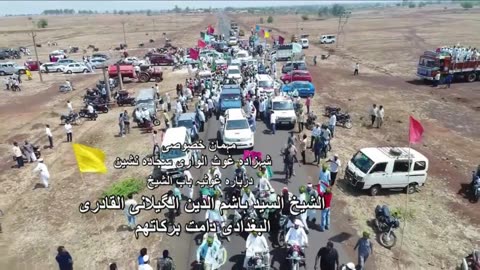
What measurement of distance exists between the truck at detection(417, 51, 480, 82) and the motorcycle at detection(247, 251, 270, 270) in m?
30.1

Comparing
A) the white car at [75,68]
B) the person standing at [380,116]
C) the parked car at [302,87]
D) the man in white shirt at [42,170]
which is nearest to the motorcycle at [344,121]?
the person standing at [380,116]

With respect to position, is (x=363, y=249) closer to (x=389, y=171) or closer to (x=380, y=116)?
(x=389, y=171)

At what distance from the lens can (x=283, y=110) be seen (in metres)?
22.8

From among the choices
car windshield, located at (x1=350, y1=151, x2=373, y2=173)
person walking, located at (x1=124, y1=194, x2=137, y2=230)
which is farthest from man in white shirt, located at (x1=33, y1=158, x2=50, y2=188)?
car windshield, located at (x1=350, y1=151, x2=373, y2=173)

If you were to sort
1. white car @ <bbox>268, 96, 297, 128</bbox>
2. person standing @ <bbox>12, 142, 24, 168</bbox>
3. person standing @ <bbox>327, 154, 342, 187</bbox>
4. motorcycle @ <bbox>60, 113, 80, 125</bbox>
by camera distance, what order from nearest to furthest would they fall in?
person standing @ <bbox>327, 154, 342, 187</bbox> < person standing @ <bbox>12, 142, 24, 168</bbox> < white car @ <bbox>268, 96, 297, 128</bbox> < motorcycle @ <bbox>60, 113, 80, 125</bbox>

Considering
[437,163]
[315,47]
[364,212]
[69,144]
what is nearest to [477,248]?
[364,212]

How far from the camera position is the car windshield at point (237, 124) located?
19.6 m

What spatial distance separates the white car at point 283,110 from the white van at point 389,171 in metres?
7.67

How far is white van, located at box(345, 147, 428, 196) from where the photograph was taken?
1467 centimetres

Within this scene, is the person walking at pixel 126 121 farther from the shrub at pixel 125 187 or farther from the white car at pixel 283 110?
the white car at pixel 283 110

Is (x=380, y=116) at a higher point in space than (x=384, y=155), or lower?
lower

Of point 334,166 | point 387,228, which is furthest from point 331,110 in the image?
point 387,228

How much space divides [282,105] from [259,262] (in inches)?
558

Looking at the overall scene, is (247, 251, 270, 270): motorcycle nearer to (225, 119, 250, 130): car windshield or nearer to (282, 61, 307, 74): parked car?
(225, 119, 250, 130): car windshield
